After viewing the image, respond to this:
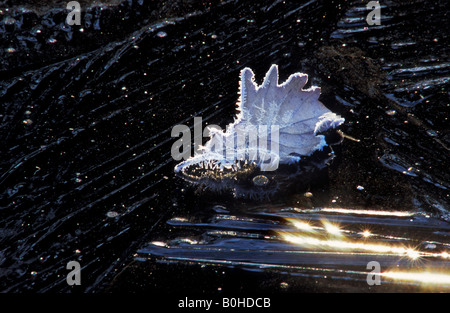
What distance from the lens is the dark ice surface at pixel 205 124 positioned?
1031 mm

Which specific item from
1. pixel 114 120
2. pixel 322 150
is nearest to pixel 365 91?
pixel 322 150

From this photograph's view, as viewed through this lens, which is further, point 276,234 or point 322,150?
point 322,150

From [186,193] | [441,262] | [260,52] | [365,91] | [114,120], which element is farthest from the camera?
[260,52]

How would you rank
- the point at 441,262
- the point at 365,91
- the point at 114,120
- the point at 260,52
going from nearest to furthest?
1. the point at 441,262
2. the point at 114,120
3. the point at 365,91
4. the point at 260,52

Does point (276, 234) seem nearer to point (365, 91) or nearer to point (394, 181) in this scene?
point (394, 181)

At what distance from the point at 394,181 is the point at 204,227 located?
0.58 m

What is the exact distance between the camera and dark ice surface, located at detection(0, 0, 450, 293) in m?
1.03

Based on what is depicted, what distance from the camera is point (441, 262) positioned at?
3.38ft

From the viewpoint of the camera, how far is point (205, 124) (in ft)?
4.59

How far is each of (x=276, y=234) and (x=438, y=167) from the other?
0.56 m

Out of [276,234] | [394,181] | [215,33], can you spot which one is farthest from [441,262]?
[215,33]

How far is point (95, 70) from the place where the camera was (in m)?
1.55

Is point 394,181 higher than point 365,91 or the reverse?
the reverse

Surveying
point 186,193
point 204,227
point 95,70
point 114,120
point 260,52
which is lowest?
point 204,227
